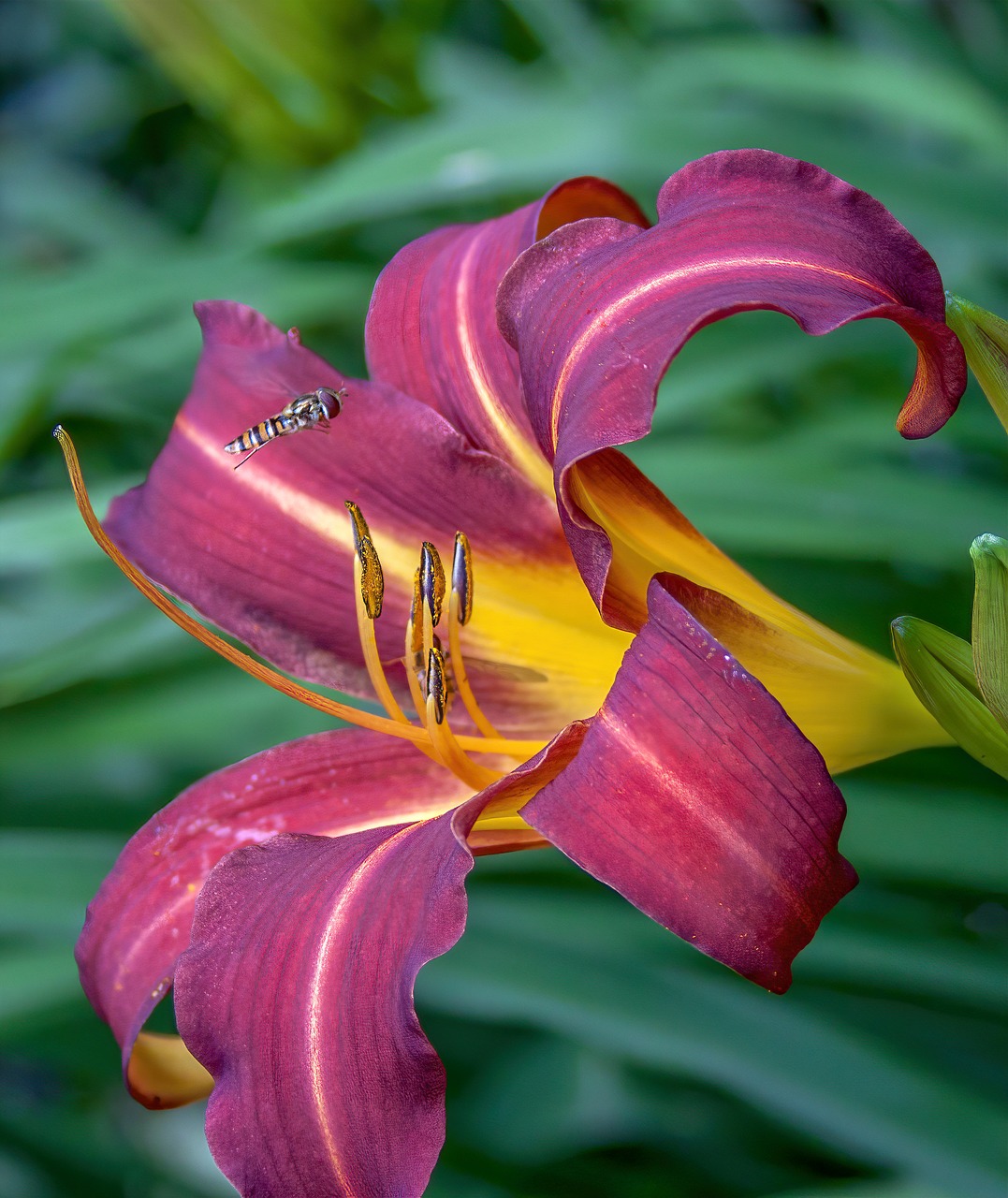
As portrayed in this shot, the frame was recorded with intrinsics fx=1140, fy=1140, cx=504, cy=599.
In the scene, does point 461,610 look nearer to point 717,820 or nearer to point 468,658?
point 468,658

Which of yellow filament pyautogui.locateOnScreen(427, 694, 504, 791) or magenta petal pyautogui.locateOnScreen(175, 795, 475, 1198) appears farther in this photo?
yellow filament pyautogui.locateOnScreen(427, 694, 504, 791)

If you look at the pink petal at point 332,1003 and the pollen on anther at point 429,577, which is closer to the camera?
the pink petal at point 332,1003

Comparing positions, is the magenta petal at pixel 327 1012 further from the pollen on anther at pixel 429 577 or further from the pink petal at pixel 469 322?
the pink petal at pixel 469 322

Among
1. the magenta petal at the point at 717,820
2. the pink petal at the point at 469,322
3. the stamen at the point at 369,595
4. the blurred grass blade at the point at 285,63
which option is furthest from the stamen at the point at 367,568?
the blurred grass blade at the point at 285,63

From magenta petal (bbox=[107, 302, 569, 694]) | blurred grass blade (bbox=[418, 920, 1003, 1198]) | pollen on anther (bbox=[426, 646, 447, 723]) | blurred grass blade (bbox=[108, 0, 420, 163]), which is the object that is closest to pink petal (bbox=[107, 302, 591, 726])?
magenta petal (bbox=[107, 302, 569, 694])

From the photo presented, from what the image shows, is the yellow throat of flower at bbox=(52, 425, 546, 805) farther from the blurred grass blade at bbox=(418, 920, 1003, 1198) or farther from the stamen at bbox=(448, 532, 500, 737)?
the blurred grass blade at bbox=(418, 920, 1003, 1198)

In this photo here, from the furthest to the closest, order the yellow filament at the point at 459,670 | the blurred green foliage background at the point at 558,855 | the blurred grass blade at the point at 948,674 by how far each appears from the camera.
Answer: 1. the blurred green foliage background at the point at 558,855
2. the yellow filament at the point at 459,670
3. the blurred grass blade at the point at 948,674

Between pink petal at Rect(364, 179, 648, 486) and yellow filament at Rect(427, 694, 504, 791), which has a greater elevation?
pink petal at Rect(364, 179, 648, 486)
